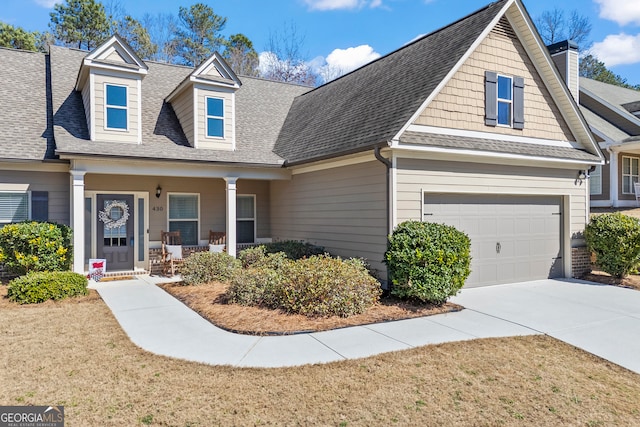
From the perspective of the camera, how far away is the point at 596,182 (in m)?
17.7

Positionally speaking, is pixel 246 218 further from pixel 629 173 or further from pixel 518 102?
pixel 629 173

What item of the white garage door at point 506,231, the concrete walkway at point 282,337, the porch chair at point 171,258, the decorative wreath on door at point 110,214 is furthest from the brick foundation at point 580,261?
the decorative wreath on door at point 110,214

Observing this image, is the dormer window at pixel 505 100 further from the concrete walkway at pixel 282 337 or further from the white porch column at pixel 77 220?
the white porch column at pixel 77 220

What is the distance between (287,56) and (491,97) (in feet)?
75.2

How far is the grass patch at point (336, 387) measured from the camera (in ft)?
12.4

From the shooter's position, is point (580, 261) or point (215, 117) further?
point (215, 117)

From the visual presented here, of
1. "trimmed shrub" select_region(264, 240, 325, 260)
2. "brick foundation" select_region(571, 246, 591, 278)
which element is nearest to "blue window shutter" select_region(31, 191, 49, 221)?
"trimmed shrub" select_region(264, 240, 325, 260)

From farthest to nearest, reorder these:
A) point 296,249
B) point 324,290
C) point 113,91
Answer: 1. point 113,91
2. point 296,249
3. point 324,290

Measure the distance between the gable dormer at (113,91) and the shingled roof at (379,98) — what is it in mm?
4146

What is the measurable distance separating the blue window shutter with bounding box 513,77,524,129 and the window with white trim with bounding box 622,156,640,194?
10411 millimetres

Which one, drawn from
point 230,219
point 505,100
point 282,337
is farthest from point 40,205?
point 505,100

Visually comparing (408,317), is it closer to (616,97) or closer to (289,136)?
(289,136)

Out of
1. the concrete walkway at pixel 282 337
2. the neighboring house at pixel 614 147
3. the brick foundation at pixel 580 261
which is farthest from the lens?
the neighboring house at pixel 614 147

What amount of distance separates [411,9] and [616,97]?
436 inches
